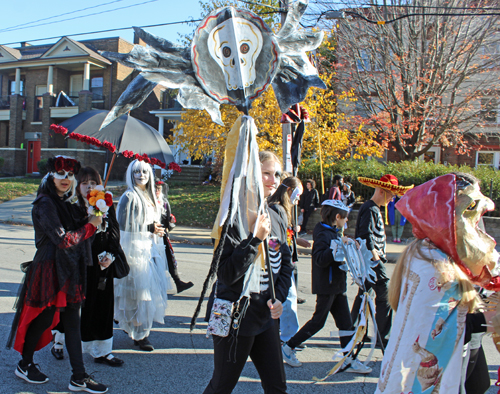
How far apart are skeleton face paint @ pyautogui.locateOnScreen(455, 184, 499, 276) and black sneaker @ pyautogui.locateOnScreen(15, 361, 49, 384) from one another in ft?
10.8

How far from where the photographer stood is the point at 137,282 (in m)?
4.05

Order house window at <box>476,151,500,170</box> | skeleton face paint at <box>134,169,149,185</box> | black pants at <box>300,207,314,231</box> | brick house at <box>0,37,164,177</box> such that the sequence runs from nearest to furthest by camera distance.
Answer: skeleton face paint at <box>134,169,149,185</box>, black pants at <box>300,207,314,231</box>, house window at <box>476,151,500,170</box>, brick house at <box>0,37,164,177</box>

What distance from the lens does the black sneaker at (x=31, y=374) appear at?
3.24 metres

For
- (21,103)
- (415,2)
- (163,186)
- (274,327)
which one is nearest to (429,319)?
(274,327)

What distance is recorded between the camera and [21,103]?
27562 mm

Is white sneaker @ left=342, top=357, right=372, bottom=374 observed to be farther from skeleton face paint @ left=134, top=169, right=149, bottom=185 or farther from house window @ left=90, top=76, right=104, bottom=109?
house window @ left=90, top=76, right=104, bottom=109

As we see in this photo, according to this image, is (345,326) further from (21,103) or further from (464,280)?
(21,103)

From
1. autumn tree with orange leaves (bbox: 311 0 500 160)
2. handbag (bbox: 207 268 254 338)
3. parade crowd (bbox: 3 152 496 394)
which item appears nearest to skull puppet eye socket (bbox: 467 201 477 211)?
parade crowd (bbox: 3 152 496 394)

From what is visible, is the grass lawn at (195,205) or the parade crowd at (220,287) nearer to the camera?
the parade crowd at (220,287)

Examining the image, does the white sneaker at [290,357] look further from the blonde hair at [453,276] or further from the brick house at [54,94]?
the brick house at [54,94]

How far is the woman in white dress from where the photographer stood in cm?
403

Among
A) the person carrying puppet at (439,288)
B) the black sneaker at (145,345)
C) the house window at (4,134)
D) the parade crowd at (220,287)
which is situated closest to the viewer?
the person carrying puppet at (439,288)

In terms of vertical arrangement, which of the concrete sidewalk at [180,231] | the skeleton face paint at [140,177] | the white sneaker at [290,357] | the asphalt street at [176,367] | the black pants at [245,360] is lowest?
the concrete sidewalk at [180,231]

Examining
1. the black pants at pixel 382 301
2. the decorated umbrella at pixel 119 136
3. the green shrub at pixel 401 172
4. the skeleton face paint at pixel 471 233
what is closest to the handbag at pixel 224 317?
the skeleton face paint at pixel 471 233
